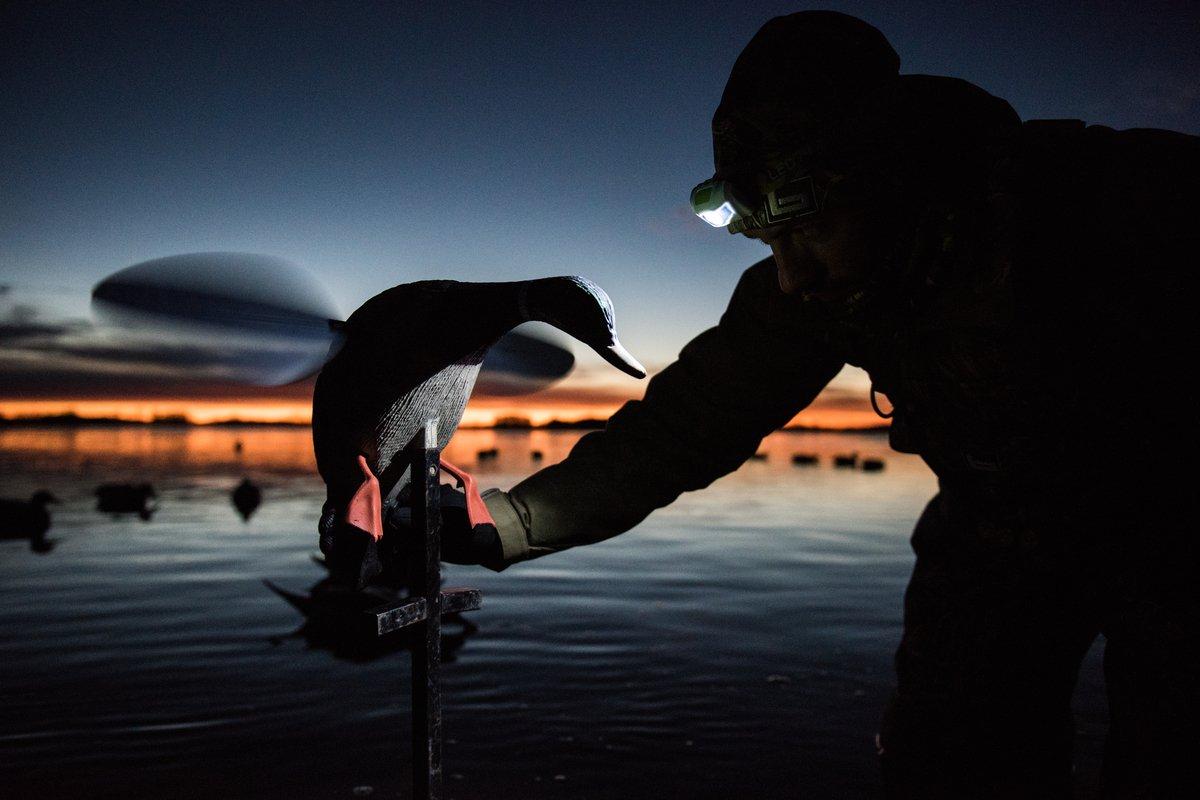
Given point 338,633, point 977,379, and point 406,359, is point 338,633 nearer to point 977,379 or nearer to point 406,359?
point 406,359

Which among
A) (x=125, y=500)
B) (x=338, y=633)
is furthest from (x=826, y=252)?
(x=125, y=500)

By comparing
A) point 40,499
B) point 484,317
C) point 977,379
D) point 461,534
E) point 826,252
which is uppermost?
point 826,252

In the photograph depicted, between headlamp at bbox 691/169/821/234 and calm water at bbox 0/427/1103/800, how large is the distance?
475cm

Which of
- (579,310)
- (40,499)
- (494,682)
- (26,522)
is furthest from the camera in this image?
(40,499)

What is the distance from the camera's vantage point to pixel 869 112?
87.8 inches

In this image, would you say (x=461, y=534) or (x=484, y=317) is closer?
(x=484, y=317)

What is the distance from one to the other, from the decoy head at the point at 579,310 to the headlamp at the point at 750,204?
57 cm

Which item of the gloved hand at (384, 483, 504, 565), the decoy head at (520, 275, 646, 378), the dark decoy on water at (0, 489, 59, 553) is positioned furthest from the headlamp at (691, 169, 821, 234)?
the dark decoy on water at (0, 489, 59, 553)

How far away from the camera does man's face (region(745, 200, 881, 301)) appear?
89.8 inches

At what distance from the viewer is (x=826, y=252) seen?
2.32 m

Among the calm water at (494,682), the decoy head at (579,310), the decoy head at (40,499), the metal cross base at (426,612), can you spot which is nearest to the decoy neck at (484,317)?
the decoy head at (579,310)

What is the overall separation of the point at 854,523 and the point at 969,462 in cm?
2293

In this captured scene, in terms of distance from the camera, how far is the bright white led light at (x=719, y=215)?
93.8 inches

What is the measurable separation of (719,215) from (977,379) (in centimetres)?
89
